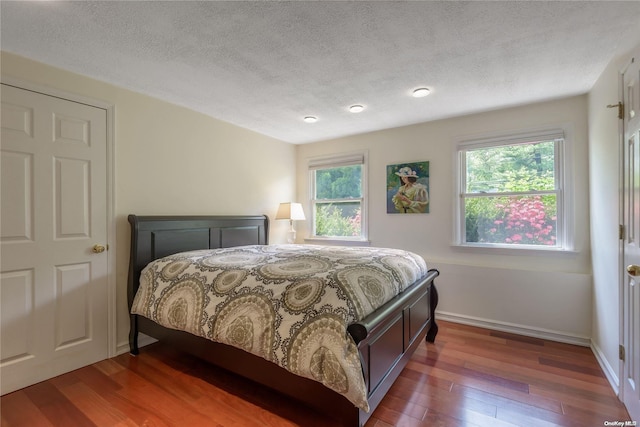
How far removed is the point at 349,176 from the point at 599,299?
Answer: 9.48 feet

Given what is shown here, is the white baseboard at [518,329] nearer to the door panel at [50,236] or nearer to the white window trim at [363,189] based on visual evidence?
the white window trim at [363,189]

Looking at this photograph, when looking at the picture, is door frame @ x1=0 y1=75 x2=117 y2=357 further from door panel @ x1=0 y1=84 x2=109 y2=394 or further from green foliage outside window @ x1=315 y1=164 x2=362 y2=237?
green foliage outside window @ x1=315 y1=164 x2=362 y2=237

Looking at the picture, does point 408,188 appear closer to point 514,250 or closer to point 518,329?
point 514,250

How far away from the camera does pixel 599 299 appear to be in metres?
2.44

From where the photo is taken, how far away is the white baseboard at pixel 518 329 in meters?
2.75

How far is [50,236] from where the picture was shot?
2.20 m

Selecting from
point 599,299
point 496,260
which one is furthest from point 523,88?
point 599,299

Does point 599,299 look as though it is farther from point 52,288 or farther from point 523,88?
point 52,288

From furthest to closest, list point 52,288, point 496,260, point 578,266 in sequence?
point 496,260
point 578,266
point 52,288

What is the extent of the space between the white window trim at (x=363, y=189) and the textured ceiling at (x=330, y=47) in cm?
120

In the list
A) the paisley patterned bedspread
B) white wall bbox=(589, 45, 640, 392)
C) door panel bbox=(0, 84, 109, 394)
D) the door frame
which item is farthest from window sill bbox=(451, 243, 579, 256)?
door panel bbox=(0, 84, 109, 394)

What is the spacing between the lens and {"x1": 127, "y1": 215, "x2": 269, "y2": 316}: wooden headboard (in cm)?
257

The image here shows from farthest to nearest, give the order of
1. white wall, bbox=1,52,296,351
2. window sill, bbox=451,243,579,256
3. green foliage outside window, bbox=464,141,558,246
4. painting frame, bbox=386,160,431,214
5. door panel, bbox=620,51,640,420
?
painting frame, bbox=386,160,431,214
green foliage outside window, bbox=464,141,558,246
window sill, bbox=451,243,579,256
white wall, bbox=1,52,296,351
door panel, bbox=620,51,640,420

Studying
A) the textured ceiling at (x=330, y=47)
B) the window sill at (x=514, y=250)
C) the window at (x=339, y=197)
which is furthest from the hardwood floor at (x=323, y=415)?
the textured ceiling at (x=330, y=47)
